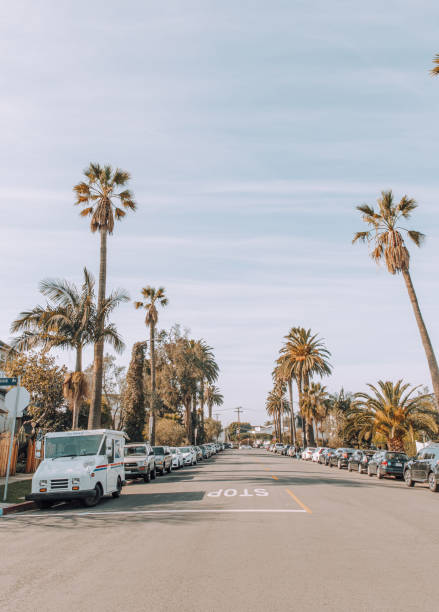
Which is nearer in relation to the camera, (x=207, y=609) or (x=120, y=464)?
(x=207, y=609)

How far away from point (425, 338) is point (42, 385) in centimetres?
1969

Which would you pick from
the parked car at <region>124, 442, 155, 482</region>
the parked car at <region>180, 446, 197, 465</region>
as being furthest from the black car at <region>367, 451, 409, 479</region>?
the parked car at <region>180, 446, 197, 465</region>

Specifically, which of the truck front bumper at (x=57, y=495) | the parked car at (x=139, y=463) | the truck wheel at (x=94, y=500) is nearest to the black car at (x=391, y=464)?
the parked car at (x=139, y=463)

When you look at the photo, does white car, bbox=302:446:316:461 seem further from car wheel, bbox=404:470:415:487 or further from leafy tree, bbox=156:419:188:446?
car wheel, bbox=404:470:415:487

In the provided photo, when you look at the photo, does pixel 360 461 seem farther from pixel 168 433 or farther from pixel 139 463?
pixel 168 433

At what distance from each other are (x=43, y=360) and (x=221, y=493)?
15.6m

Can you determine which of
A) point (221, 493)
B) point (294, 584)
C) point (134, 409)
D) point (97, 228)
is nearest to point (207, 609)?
point (294, 584)

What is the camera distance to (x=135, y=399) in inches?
2223

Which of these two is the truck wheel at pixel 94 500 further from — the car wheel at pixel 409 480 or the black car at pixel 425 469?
the car wheel at pixel 409 480

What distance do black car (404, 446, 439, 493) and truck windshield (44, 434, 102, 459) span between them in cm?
1272

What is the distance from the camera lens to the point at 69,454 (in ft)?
52.5

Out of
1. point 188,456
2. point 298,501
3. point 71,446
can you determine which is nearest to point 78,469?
point 71,446

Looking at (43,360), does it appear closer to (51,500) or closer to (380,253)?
(51,500)

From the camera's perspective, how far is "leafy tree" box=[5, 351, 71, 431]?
2886 cm
